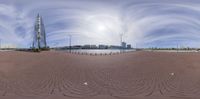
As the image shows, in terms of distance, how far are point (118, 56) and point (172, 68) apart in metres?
3.35

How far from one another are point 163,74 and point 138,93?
2.80 meters

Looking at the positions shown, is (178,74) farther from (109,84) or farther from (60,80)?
(60,80)

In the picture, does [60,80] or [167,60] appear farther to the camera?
[167,60]

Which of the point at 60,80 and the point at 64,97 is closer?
the point at 64,97

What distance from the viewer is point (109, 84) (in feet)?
51.7

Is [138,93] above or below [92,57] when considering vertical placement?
below

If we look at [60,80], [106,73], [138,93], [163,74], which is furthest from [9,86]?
[163,74]

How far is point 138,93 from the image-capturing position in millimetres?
14602

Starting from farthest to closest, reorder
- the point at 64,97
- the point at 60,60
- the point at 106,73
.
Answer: the point at 60,60 → the point at 106,73 → the point at 64,97

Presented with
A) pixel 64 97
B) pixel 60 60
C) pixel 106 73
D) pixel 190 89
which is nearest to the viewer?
pixel 64 97

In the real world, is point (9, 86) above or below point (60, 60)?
below

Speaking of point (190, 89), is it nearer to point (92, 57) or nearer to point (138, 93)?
point (138, 93)

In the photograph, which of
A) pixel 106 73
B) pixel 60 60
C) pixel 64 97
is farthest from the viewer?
pixel 60 60

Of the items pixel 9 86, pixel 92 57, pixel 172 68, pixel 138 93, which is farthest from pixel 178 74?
pixel 9 86
